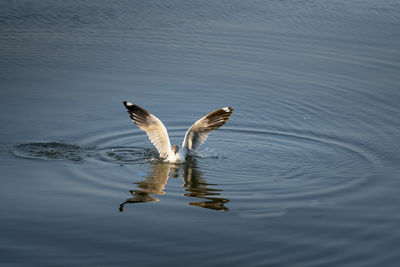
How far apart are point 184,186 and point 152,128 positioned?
1729 mm

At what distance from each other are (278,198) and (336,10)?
12.2 m

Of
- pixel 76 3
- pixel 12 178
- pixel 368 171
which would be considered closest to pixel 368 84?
pixel 368 171

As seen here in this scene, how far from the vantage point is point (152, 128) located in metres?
11.6

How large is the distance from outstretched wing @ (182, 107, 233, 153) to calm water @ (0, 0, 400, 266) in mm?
291

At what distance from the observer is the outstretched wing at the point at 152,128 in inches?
453

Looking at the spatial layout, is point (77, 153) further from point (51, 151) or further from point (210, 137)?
point (210, 137)

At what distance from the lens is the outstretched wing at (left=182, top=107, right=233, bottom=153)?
37.4 feet

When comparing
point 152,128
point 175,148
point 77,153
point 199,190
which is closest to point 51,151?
point 77,153

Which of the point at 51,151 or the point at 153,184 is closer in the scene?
the point at 153,184

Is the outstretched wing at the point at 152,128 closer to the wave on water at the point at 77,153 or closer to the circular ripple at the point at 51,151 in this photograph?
the wave on water at the point at 77,153

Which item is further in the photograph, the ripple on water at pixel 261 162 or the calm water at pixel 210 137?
the ripple on water at pixel 261 162

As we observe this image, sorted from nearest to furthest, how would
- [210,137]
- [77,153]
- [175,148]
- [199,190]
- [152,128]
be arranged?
[199,190] → [77,153] → [175,148] → [152,128] → [210,137]

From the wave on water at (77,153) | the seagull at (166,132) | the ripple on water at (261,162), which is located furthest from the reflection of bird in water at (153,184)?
the wave on water at (77,153)

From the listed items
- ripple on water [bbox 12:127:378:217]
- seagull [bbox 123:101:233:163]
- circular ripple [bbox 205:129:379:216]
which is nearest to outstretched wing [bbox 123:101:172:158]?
seagull [bbox 123:101:233:163]
